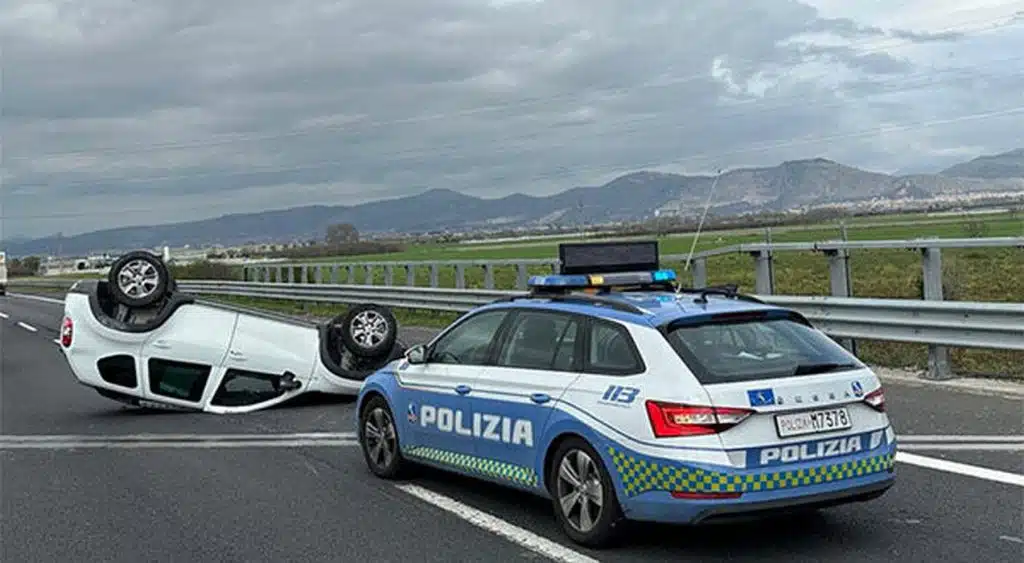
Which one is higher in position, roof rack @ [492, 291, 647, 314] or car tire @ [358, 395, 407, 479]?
roof rack @ [492, 291, 647, 314]

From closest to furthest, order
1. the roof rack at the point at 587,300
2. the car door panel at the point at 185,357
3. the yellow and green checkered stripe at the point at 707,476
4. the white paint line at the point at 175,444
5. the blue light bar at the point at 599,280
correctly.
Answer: the yellow and green checkered stripe at the point at 707,476 < the roof rack at the point at 587,300 < the blue light bar at the point at 599,280 < the white paint line at the point at 175,444 < the car door panel at the point at 185,357

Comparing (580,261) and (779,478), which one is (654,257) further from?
(779,478)

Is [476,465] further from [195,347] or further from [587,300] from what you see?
[195,347]

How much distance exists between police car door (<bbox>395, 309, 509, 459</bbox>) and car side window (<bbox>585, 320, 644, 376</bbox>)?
1.03 meters

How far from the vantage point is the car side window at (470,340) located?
305 inches

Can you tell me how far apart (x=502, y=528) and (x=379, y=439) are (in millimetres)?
1984

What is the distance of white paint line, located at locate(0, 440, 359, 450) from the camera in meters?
10.6

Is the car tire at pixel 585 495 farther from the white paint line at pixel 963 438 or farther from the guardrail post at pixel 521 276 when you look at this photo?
the guardrail post at pixel 521 276

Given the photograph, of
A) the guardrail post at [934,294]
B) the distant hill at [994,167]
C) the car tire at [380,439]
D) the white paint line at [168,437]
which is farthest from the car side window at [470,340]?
the distant hill at [994,167]

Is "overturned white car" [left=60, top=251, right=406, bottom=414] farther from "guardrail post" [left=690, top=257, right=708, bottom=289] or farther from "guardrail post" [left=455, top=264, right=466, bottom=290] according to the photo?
"guardrail post" [left=455, top=264, right=466, bottom=290]

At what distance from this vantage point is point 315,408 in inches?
508

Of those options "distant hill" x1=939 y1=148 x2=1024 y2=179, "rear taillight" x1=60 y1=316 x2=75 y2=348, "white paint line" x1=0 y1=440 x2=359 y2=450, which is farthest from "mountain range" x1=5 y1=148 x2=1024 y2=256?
"rear taillight" x1=60 y1=316 x2=75 y2=348

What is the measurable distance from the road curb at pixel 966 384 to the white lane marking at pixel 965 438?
1952mm

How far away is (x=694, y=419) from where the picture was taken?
599cm
